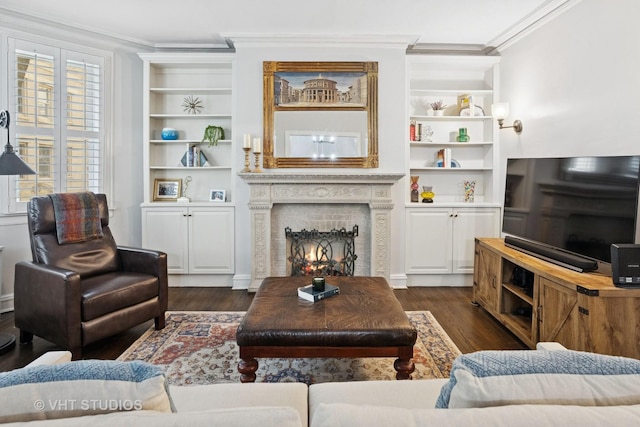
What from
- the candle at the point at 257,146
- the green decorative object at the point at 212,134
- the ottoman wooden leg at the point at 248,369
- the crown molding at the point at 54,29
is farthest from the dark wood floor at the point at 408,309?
the crown molding at the point at 54,29

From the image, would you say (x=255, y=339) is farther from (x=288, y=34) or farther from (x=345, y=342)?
(x=288, y=34)

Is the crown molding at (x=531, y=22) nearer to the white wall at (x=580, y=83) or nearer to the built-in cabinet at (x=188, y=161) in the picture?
the white wall at (x=580, y=83)

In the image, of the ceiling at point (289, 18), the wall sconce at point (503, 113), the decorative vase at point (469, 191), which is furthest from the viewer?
the decorative vase at point (469, 191)

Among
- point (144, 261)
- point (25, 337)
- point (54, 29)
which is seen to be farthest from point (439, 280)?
point (54, 29)

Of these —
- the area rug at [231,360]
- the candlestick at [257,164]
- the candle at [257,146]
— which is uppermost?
the candle at [257,146]

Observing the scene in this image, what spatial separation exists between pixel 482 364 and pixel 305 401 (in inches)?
22.6

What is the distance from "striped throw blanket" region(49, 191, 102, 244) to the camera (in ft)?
9.66

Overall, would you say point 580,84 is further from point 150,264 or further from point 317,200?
point 150,264

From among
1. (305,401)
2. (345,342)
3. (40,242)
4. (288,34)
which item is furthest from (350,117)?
(305,401)

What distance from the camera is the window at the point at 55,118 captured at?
3.51 m

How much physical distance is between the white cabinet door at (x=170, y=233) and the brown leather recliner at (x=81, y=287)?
33.3 inches

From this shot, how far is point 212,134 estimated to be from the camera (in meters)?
4.27

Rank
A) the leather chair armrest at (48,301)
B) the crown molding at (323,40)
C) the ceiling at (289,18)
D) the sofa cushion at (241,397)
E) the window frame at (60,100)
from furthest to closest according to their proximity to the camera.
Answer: the crown molding at (323,40)
the window frame at (60,100)
the ceiling at (289,18)
the leather chair armrest at (48,301)
the sofa cushion at (241,397)

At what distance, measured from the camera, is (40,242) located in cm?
285
